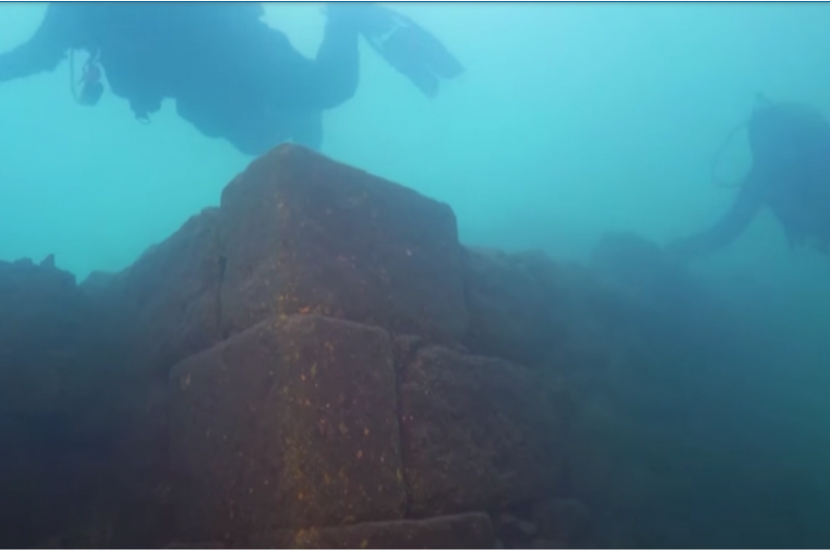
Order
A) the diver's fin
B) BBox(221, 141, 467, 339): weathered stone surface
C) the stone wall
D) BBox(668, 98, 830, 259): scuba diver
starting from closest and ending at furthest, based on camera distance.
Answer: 1. the stone wall
2. BBox(221, 141, 467, 339): weathered stone surface
3. the diver's fin
4. BBox(668, 98, 830, 259): scuba diver

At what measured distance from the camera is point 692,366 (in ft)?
23.1

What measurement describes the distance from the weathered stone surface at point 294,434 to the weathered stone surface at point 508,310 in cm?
119

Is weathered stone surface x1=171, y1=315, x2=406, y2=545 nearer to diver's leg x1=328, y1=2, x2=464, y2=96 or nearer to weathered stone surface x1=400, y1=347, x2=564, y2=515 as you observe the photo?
weathered stone surface x1=400, y1=347, x2=564, y2=515

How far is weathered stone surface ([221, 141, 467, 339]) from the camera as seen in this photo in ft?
10.1

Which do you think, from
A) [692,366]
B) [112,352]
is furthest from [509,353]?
[692,366]

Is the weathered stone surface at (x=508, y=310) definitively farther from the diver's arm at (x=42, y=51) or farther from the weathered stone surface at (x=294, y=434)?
the diver's arm at (x=42, y=51)

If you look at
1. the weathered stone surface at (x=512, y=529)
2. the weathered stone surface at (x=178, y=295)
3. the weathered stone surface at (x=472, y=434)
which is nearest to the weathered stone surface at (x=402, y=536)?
the weathered stone surface at (x=472, y=434)

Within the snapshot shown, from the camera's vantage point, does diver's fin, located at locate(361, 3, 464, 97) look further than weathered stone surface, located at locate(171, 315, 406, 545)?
Yes

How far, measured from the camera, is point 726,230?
1124 centimetres

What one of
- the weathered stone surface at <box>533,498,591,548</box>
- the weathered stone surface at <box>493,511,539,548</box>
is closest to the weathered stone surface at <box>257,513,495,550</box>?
the weathered stone surface at <box>493,511,539,548</box>

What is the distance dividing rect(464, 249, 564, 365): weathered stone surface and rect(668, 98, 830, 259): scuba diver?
599 centimetres

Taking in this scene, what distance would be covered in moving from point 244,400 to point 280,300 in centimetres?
56

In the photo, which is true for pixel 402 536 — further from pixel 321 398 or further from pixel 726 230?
pixel 726 230

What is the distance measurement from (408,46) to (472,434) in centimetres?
583
